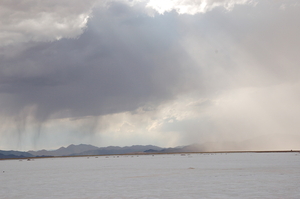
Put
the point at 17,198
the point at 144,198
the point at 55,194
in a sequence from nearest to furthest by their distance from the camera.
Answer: the point at 144,198 → the point at 17,198 → the point at 55,194

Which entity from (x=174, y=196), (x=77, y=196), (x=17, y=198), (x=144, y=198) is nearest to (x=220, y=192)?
(x=174, y=196)

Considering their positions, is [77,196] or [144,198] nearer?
[144,198]

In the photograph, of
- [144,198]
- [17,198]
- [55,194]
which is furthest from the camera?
[55,194]

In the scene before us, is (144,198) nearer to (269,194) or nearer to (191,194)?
(191,194)

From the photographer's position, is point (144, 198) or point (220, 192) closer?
point (144, 198)

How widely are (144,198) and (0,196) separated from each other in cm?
1592

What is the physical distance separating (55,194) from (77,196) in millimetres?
3412

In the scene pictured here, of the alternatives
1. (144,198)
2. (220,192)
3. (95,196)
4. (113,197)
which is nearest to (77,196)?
(95,196)

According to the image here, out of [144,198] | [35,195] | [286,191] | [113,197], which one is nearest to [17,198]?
[35,195]

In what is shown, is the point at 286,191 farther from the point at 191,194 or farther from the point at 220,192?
the point at 191,194

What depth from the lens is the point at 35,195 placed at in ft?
114

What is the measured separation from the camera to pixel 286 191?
33750mm

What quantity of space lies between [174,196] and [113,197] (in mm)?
6015

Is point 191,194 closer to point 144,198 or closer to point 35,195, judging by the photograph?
point 144,198
